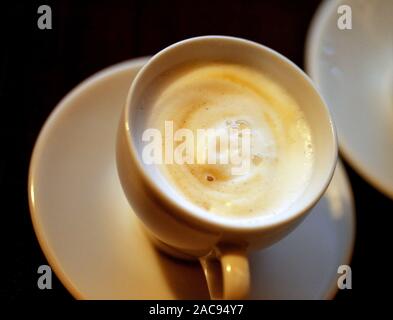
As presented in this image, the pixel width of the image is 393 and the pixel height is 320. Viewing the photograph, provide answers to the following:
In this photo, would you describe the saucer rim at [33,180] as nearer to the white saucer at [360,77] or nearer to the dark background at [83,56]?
the dark background at [83,56]

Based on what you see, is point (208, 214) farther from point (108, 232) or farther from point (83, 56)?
point (83, 56)

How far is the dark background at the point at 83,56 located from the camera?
0.77 m

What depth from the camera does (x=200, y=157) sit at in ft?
2.09

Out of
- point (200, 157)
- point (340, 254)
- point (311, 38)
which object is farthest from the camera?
point (311, 38)

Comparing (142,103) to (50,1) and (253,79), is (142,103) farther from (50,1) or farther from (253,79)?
(50,1)

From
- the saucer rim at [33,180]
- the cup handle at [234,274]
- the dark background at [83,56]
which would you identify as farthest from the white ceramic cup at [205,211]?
the dark background at [83,56]

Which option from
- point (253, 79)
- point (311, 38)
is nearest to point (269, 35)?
point (311, 38)

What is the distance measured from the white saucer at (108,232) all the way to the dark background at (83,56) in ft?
0.30

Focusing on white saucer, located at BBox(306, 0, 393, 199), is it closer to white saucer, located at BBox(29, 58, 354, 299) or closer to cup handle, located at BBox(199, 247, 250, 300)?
white saucer, located at BBox(29, 58, 354, 299)

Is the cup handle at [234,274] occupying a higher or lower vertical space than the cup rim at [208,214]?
lower

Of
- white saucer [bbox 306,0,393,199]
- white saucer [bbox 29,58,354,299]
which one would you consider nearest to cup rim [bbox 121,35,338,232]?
white saucer [bbox 29,58,354,299]

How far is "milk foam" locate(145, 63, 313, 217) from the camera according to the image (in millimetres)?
625

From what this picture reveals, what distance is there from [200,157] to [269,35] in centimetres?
51

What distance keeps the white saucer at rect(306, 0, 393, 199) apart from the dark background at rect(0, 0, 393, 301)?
0.08 meters
